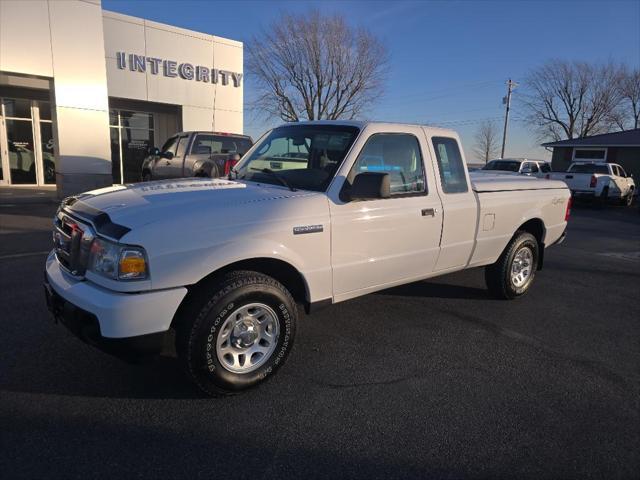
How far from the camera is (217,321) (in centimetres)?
291

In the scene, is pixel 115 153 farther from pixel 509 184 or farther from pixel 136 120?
pixel 509 184

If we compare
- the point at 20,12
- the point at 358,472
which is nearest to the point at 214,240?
the point at 358,472

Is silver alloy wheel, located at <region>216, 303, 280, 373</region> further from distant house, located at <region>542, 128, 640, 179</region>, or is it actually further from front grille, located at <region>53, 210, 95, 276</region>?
distant house, located at <region>542, 128, 640, 179</region>

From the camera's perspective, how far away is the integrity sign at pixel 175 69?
16.7 m

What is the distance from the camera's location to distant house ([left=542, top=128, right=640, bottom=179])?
92.1ft

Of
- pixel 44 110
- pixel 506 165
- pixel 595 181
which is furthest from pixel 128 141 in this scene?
pixel 595 181

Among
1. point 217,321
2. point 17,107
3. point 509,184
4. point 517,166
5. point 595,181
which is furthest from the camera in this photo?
point 517,166

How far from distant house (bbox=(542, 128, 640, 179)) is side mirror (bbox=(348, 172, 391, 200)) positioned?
30.7 meters

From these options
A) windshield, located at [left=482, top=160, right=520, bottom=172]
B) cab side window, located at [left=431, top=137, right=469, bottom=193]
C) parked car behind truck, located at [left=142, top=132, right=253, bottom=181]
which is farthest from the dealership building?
cab side window, located at [left=431, top=137, right=469, bottom=193]

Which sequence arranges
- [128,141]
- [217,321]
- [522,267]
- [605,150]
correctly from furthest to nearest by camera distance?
[605,150]
[128,141]
[522,267]
[217,321]

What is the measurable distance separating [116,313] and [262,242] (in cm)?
101

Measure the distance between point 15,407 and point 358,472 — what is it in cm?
223

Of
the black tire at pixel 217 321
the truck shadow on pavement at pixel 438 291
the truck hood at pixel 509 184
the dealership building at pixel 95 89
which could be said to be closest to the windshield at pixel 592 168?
the dealership building at pixel 95 89

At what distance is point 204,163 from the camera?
1034 cm
